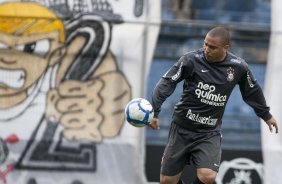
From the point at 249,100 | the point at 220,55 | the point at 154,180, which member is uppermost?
the point at 220,55

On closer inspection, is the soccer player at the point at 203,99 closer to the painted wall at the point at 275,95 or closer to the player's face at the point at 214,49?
the player's face at the point at 214,49

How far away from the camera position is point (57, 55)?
10.1 m

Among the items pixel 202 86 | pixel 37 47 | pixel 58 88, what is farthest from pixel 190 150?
pixel 37 47

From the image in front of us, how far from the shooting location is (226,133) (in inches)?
408

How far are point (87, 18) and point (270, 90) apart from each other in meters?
2.63

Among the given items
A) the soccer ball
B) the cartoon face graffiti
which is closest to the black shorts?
the soccer ball

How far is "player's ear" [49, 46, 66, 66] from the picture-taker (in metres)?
10.1

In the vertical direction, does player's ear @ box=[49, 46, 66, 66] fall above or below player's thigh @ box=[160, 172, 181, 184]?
above

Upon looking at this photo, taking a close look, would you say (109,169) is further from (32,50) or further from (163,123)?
(32,50)

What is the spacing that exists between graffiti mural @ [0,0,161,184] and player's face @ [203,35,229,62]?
2.85 meters

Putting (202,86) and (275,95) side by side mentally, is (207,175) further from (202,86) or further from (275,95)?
(275,95)

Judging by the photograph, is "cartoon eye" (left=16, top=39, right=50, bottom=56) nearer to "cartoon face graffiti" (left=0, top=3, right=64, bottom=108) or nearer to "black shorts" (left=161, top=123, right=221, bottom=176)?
"cartoon face graffiti" (left=0, top=3, right=64, bottom=108)

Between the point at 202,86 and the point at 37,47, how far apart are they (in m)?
3.25

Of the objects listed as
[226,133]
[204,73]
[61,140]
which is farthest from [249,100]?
[61,140]
